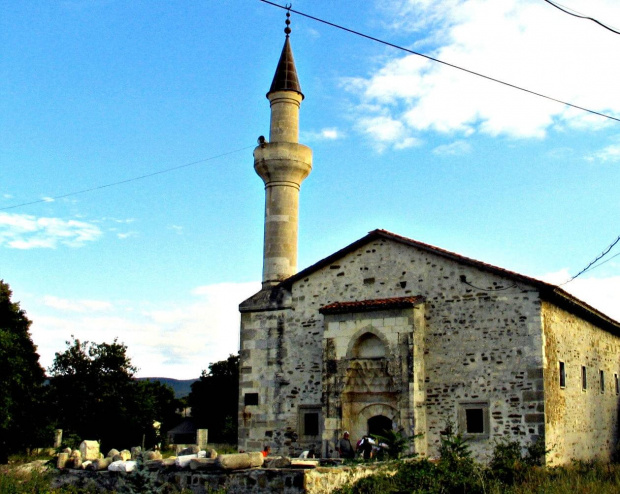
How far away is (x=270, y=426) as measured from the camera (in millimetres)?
20312

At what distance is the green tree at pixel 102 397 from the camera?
4216 centimetres

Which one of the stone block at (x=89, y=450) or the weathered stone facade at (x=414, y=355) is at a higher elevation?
the weathered stone facade at (x=414, y=355)

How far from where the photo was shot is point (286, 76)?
948 inches

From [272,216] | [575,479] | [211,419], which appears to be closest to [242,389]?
[272,216]

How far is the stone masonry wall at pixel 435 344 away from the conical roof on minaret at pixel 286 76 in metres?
6.67

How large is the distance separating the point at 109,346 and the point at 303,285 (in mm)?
27876

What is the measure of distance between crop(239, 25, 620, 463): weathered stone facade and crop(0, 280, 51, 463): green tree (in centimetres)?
1489

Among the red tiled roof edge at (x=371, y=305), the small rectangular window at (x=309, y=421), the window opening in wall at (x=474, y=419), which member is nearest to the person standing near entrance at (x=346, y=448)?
the small rectangular window at (x=309, y=421)

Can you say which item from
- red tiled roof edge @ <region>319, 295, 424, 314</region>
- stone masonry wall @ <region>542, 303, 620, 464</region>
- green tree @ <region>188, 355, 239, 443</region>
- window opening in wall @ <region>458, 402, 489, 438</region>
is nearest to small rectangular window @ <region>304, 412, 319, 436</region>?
red tiled roof edge @ <region>319, 295, 424, 314</region>

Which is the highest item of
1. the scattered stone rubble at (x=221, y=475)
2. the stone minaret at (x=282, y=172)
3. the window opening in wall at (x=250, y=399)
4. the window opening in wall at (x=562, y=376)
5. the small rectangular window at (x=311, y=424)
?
the stone minaret at (x=282, y=172)

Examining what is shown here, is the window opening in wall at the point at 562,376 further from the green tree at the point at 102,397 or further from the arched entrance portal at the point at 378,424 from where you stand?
the green tree at the point at 102,397

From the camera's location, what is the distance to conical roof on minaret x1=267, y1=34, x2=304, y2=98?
23859mm

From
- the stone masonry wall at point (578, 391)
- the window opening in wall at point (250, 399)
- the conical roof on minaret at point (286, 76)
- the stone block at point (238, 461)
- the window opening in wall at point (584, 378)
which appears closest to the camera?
the stone block at point (238, 461)

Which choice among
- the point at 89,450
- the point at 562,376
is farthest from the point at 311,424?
the point at 89,450
